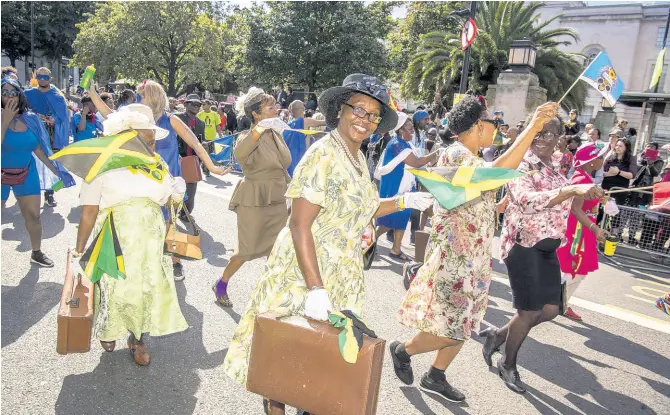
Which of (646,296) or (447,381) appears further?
(646,296)

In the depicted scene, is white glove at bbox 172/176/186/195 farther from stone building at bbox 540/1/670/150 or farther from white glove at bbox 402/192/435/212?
stone building at bbox 540/1/670/150

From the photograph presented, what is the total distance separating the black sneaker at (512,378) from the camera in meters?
3.64

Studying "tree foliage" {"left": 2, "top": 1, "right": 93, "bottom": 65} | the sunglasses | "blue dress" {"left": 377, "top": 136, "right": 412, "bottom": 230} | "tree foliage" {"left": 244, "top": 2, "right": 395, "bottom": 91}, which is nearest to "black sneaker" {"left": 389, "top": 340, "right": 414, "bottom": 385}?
"blue dress" {"left": 377, "top": 136, "right": 412, "bottom": 230}

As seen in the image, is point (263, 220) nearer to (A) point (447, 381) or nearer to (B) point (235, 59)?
(A) point (447, 381)

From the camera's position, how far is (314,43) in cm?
2783

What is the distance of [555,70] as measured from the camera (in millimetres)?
24750

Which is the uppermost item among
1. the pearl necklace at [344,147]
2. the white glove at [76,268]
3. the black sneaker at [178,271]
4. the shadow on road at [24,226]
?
the pearl necklace at [344,147]

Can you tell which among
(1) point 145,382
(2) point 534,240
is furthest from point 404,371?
(1) point 145,382

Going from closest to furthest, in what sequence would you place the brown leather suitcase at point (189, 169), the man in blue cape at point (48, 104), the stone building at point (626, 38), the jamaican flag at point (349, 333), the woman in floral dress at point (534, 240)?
the jamaican flag at point (349, 333) → the woman in floral dress at point (534, 240) → the brown leather suitcase at point (189, 169) → the man in blue cape at point (48, 104) → the stone building at point (626, 38)

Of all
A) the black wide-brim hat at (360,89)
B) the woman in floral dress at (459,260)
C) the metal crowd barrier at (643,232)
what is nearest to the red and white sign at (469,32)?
the metal crowd barrier at (643,232)

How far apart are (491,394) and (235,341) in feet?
6.69

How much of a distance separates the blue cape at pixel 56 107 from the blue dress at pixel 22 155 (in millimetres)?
3539

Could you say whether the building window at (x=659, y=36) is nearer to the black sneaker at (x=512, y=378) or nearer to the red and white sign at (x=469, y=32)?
the red and white sign at (x=469, y=32)

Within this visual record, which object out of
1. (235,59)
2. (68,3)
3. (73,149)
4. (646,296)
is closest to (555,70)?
(235,59)
